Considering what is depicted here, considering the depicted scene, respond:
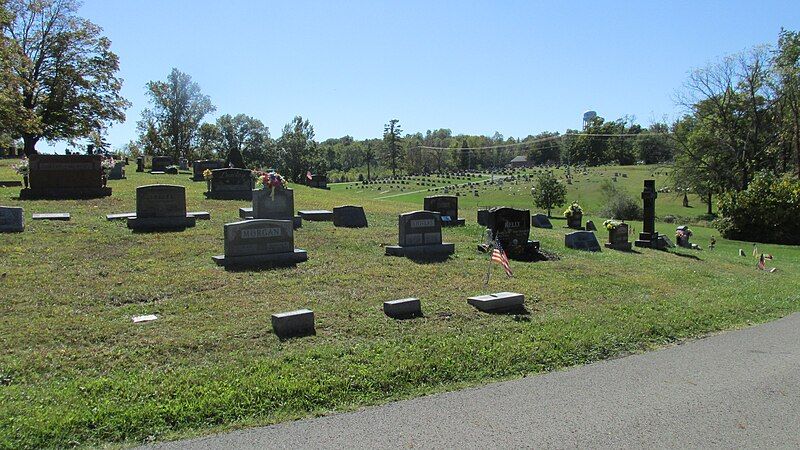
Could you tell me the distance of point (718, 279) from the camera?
50.6 feet

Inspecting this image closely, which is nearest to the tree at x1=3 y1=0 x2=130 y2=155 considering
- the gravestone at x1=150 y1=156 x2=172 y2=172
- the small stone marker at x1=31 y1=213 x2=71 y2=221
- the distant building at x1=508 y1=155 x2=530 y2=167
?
the gravestone at x1=150 y1=156 x2=172 y2=172

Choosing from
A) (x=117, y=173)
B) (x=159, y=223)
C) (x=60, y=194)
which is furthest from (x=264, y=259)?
(x=117, y=173)

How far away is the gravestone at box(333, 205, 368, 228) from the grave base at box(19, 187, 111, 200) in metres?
8.24

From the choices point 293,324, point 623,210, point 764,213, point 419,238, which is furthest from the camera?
point 623,210

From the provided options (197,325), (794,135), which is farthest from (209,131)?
(197,325)

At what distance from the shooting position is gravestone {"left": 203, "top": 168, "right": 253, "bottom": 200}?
2236 cm

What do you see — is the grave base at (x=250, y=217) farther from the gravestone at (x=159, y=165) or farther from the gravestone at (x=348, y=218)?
the gravestone at (x=159, y=165)

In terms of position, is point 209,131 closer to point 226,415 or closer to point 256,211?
point 256,211

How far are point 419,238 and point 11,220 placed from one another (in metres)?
8.88

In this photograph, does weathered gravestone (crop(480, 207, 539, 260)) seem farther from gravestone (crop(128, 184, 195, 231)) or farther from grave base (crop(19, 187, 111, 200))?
grave base (crop(19, 187, 111, 200))

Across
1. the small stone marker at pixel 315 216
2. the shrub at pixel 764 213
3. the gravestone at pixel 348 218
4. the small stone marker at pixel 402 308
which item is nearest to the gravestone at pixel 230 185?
the small stone marker at pixel 315 216

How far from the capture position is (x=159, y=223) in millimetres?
14945

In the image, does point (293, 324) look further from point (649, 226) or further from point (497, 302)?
point (649, 226)

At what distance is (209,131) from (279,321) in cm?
6442
